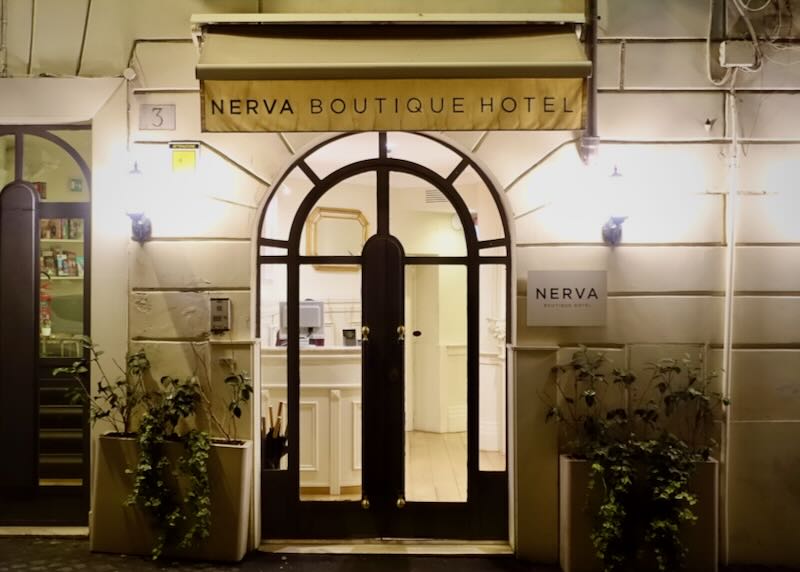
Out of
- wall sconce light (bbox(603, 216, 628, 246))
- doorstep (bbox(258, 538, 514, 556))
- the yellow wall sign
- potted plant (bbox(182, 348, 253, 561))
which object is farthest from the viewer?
doorstep (bbox(258, 538, 514, 556))

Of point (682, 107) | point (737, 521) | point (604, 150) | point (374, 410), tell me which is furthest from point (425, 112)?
point (737, 521)

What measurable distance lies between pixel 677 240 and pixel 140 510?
13.8 feet

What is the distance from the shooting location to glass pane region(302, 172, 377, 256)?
15.0 ft

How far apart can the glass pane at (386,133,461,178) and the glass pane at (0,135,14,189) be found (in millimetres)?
2830

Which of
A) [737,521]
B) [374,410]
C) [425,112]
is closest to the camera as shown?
[425,112]

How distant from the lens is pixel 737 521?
14.1ft

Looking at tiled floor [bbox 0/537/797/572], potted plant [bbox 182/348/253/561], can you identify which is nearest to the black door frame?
tiled floor [bbox 0/537/797/572]

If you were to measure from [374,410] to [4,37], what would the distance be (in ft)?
12.7

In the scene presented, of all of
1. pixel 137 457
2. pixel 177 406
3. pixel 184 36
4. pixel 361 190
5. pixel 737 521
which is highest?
pixel 184 36

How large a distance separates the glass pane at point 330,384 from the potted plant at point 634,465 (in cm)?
153

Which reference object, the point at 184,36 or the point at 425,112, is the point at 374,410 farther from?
the point at 184,36

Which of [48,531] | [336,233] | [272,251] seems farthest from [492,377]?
[48,531]

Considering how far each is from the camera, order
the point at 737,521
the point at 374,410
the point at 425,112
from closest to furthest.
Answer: the point at 425,112
the point at 737,521
the point at 374,410

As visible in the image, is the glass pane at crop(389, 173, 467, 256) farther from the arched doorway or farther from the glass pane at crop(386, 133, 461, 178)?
the glass pane at crop(386, 133, 461, 178)
